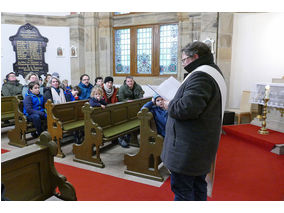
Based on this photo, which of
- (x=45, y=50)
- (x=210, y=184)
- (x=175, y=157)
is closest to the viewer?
(x=175, y=157)

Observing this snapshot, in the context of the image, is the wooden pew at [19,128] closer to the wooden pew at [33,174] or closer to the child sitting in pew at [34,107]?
the child sitting in pew at [34,107]

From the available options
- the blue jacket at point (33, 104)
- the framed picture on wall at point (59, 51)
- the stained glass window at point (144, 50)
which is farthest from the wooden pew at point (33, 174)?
the framed picture on wall at point (59, 51)

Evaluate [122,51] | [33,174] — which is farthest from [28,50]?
[33,174]

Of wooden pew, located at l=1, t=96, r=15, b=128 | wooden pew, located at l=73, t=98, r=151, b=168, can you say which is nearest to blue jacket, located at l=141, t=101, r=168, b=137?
wooden pew, located at l=73, t=98, r=151, b=168

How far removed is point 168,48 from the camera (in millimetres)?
8594

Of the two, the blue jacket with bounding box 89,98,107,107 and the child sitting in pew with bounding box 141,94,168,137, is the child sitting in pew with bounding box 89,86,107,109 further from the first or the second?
the child sitting in pew with bounding box 141,94,168,137

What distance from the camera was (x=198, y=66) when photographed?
1873 millimetres

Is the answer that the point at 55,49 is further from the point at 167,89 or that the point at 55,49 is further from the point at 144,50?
the point at 167,89

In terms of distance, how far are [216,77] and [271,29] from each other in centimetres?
677

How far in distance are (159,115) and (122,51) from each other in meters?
6.40

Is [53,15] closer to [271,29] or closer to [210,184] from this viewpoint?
[271,29]

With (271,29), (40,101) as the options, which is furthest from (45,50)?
(271,29)

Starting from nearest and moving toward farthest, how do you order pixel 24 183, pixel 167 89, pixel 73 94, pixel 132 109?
1. pixel 24 183
2. pixel 167 89
3. pixel 132 109
4. pixel 73 94

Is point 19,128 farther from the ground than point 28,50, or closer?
closer
